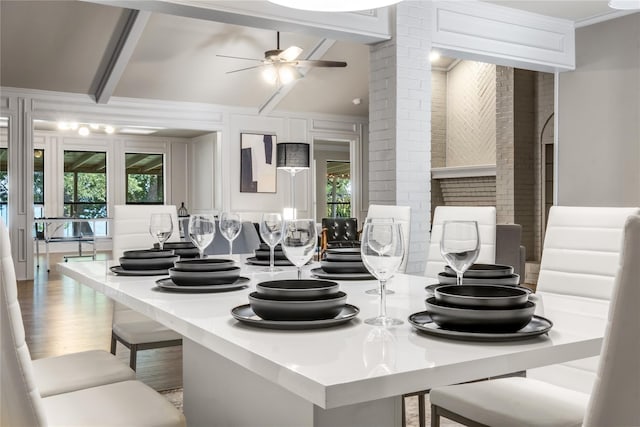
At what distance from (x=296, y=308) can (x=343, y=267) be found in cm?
81

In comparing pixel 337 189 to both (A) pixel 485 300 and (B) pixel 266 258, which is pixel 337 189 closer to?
(B) pixel 266 258

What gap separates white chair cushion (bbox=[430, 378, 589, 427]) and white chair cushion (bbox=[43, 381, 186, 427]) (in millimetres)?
662

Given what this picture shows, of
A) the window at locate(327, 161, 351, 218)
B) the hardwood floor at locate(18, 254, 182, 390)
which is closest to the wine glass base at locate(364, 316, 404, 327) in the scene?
the hardwood floor at locate(18, 254, 182, 390)

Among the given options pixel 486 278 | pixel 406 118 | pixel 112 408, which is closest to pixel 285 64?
pixel 406 118

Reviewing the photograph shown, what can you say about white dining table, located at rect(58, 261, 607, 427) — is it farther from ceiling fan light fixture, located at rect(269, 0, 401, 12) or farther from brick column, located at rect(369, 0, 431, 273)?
brick column, located at rect(369, 0, 431, 273)

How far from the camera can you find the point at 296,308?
1130mm

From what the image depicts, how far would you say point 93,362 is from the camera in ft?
5.81

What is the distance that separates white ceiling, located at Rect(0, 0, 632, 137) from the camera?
6156mm

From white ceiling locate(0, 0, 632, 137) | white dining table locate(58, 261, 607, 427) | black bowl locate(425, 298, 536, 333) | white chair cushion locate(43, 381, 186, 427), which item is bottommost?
white chair cushion locate(43, 381, 186, 427)

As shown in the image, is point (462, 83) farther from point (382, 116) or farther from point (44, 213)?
point (44, 213)

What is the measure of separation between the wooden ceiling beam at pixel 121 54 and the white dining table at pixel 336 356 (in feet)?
17.1

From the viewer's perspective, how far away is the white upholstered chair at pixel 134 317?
2.42 m

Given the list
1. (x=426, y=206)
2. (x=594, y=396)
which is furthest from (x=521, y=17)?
(x=594, y=396)

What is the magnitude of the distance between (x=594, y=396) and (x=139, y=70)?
7.80 meters
